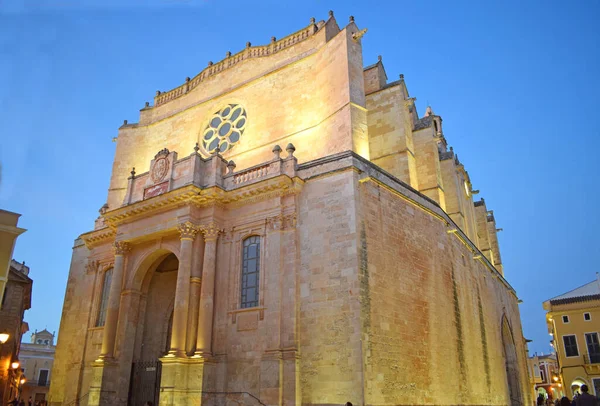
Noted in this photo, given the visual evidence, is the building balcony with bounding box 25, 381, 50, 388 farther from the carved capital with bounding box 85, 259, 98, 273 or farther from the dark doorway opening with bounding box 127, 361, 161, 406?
the dark doorway opening with bounding box 127, 361, 161, 406

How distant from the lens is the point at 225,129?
20453 millimetres

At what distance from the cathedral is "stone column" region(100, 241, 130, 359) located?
0.14ft

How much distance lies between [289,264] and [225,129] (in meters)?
8.87

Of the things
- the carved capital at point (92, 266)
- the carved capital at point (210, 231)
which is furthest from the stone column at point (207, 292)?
the carved capital at point (92, 266)

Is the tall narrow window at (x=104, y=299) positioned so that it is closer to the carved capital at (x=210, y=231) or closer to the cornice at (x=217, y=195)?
the cornice at (x=217, y=195)

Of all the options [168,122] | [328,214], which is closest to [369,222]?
[328,214]

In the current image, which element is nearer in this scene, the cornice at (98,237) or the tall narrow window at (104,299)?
the tall narrow window at (104,299)

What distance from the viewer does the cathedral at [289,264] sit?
1266 centimetres

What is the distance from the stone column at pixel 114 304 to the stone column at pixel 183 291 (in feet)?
9.72

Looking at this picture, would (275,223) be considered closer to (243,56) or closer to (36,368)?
(243,56)

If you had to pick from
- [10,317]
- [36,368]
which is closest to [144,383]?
[10,317]

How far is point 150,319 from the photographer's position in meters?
17.6

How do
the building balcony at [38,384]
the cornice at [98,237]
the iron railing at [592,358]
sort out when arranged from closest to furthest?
the cornice at [98,237] < the iron railing at [592,358] < the building balcony at [38,384]

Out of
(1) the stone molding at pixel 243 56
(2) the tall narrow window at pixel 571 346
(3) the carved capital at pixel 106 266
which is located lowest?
(2) the tall narrow window at pixel 571 346
